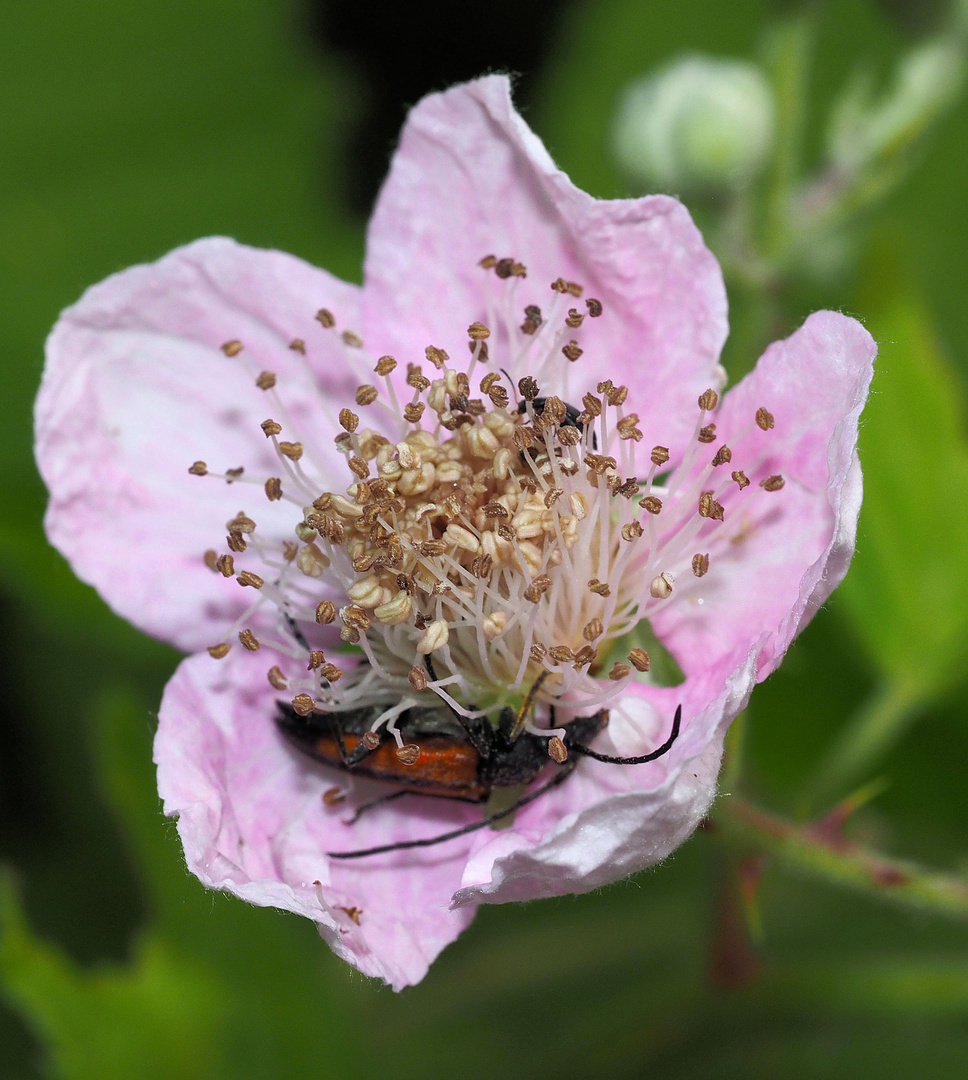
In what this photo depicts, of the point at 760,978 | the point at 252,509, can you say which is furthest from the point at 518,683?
the point at 760,978

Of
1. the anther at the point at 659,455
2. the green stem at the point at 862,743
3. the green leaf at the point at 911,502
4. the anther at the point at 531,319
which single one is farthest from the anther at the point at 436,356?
the green stem at the point at 862,743

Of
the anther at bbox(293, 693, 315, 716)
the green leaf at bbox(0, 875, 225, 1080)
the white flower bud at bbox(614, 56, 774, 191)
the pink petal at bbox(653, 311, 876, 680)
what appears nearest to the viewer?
the pink petal at bbox(653, 311, 876, 680)

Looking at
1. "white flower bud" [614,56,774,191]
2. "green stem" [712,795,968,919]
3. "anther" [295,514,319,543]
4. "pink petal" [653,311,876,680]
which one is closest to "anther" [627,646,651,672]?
"pink petal" [653,311,876,680]

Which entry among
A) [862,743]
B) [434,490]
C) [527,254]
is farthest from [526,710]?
[862,743]

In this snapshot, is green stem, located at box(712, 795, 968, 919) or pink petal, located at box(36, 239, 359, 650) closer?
green stem, located at box(712, 795, 968, 919)

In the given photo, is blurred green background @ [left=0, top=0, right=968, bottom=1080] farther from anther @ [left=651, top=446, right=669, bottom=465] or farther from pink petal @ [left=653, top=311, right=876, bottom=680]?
anther @ [left=651, top=446, right=669, bottom=465]

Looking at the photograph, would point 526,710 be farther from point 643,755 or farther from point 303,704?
point 303,704
